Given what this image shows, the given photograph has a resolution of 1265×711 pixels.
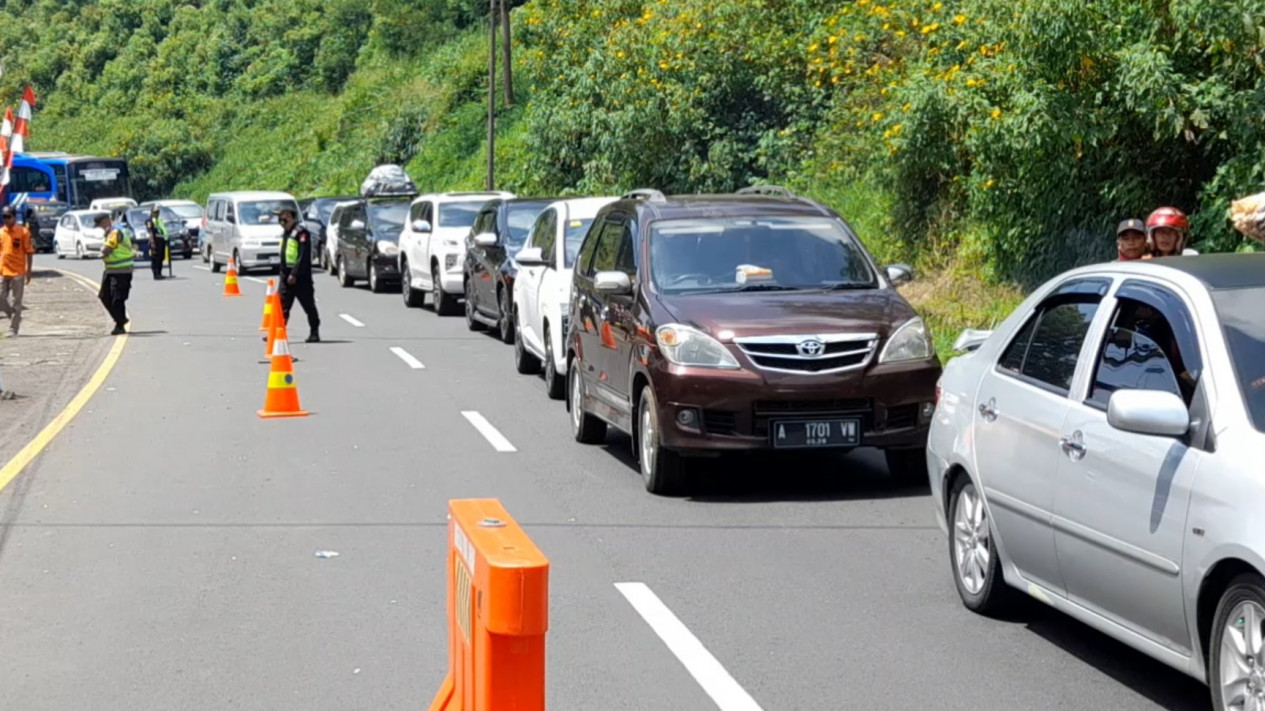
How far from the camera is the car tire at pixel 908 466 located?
36.8 ft

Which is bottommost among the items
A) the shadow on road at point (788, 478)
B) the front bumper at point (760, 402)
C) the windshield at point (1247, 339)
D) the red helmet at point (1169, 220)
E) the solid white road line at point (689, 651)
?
the shadow on road at point (788, 478)

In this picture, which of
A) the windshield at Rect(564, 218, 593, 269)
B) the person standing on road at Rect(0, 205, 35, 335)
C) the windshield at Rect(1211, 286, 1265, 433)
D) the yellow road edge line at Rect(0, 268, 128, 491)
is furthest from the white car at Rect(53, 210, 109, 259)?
the windshield at Rect(1211, 286, 1265, 433)

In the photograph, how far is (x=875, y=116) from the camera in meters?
21.5

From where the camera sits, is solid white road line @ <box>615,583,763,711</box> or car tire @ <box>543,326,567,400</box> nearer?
solid white road line @ <box>615,583,763,711</box>

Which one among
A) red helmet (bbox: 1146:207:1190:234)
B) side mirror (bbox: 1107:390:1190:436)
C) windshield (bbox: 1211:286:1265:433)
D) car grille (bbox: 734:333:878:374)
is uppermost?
red helmet (bbox: 1146:207:1190:234)

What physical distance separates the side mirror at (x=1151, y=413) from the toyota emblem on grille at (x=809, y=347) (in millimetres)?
4834

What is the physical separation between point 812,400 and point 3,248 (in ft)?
54.8

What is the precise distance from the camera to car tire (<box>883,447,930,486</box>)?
36.8ft

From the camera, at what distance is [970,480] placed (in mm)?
7609

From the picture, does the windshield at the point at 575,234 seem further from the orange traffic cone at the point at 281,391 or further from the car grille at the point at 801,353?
the car grille at the point at 801,353

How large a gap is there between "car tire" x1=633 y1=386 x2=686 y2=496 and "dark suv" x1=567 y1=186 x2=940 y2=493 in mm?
12

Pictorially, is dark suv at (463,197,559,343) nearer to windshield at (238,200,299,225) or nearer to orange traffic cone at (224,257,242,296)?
orange traffic cone at (224,257,242,296)

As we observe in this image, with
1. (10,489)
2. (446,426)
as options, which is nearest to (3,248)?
(446,426)

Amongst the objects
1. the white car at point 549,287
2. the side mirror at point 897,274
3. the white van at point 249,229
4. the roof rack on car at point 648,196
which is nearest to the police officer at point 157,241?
the white van at point 249,229
